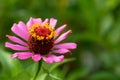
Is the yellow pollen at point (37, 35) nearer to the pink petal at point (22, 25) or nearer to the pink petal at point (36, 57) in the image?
the pink petal at point (22, 25)

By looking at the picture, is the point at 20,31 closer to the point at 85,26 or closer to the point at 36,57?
the point at 36,57

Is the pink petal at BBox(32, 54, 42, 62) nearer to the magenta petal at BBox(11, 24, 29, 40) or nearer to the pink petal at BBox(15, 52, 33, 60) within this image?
the pink petal at BBox(15, 52, 33, 60)

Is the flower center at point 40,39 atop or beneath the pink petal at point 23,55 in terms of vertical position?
atop

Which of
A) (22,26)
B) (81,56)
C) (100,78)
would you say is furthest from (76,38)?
(22,26)

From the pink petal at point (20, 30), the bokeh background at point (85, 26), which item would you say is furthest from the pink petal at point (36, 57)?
the bokeh background at point (85, 26)

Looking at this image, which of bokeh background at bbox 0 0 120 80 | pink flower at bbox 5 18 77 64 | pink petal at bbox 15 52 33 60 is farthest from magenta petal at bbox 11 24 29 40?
bokeh background at bbox 0 0 120 80

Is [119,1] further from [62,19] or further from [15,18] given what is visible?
[15,18]
